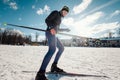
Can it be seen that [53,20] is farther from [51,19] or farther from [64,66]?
[64,66]

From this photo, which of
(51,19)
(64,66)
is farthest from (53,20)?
(64,66)

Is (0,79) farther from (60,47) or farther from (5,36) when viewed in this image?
(5,36)

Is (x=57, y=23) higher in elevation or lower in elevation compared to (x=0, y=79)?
higher

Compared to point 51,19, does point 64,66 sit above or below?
below

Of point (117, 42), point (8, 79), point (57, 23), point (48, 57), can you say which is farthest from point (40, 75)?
point (117, 42)

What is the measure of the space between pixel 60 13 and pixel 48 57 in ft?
4.68

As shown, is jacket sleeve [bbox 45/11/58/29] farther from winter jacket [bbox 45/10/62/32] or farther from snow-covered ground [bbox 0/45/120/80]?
snow-covered ground [bbox 0/45/120/80]

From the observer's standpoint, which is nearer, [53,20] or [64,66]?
[53,20]

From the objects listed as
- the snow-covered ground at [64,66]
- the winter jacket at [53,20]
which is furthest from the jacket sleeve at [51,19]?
the snow-covered ground at [64,66]

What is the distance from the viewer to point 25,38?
403ft

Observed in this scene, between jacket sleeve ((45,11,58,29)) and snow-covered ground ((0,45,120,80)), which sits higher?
jacket sleeve ((45,11,58,29))

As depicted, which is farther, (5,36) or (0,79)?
(5,36)

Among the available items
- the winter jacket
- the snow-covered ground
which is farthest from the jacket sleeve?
the snow-covered ground

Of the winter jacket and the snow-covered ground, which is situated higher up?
the winter jacket
